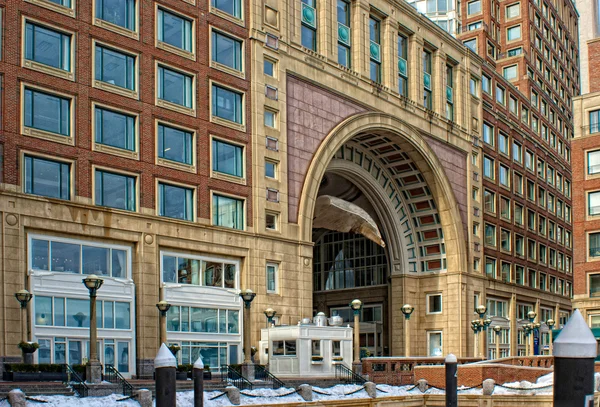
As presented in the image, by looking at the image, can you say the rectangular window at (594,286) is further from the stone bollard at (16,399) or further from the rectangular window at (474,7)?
the rectangular window at (474,7)

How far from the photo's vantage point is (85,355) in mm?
43250

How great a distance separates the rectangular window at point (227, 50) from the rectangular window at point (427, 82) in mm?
23864

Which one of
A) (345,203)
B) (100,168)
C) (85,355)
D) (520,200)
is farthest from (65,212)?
(520,200)

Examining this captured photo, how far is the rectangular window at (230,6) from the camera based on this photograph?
177 feet

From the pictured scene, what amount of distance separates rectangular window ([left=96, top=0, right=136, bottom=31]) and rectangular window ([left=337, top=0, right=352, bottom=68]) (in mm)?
20457

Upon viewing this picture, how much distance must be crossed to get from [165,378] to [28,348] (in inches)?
932

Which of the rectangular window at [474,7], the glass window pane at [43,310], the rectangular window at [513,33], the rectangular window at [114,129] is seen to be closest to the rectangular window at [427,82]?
the rectangular window at [114,129]

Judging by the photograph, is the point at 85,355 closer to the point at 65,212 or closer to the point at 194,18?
the point at 65,212

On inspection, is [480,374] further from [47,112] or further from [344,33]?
[344,33]

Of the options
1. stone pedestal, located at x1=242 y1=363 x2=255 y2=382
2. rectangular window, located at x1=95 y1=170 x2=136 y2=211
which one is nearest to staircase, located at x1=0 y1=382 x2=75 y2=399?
stone pedestal, located at x1=242 y1=363 x2=255 y2=382

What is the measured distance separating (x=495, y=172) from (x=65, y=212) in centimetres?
5372

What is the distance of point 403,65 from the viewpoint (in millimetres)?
72500

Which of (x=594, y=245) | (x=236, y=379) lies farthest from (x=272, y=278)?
(x=594, y=245)

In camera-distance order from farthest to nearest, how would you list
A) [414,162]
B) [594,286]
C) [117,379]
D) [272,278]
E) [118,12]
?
[414,162]
[594,286]
[272,278]
[118,12]
[117,379]
